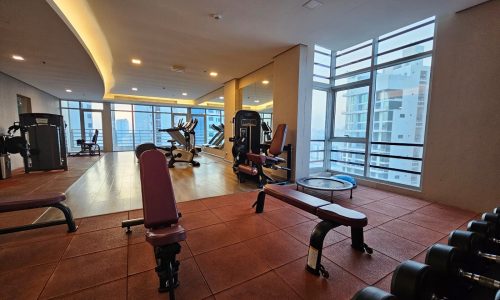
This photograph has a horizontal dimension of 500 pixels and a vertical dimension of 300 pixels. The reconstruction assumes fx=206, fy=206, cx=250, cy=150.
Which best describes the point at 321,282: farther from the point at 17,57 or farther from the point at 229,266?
the point at 17,57

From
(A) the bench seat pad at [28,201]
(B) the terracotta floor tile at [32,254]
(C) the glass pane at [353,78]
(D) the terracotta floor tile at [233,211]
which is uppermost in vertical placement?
(C) the glass pane at [353,78]

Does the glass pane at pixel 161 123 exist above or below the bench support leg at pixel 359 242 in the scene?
above

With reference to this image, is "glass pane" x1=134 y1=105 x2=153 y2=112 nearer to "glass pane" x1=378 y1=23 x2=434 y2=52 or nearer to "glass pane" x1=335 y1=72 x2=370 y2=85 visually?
"glass pane" x1=335 y1=72 x2=370 y2=85

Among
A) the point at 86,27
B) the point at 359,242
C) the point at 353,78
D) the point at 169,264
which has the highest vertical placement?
the point at 86,27

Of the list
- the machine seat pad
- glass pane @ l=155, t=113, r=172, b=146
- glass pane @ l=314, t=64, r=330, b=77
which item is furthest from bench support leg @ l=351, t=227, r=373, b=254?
glass pane @ l=155, t=113, r=172, b=146

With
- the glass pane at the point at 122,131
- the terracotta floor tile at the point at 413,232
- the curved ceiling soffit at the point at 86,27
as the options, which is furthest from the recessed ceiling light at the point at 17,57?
the terracotta floor tile at the point at 413,232

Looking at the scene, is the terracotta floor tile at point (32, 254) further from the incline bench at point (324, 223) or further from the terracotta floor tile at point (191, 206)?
the incline bench at point (324, 223)

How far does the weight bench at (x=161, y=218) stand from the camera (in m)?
1.41

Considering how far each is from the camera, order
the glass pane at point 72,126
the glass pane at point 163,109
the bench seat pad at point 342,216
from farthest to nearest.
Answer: the glass pane at point 163,109
the glass pane at point 72,126
the bench seat pad at point 342,216

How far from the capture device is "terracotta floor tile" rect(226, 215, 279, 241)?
2.43 metres

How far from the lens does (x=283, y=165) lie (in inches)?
202

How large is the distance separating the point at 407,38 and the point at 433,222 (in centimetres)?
349

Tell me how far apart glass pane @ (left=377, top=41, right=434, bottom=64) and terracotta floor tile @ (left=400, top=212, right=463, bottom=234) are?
298 cm

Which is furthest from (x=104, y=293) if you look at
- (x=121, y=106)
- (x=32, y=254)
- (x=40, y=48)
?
(x=121, y=106)
